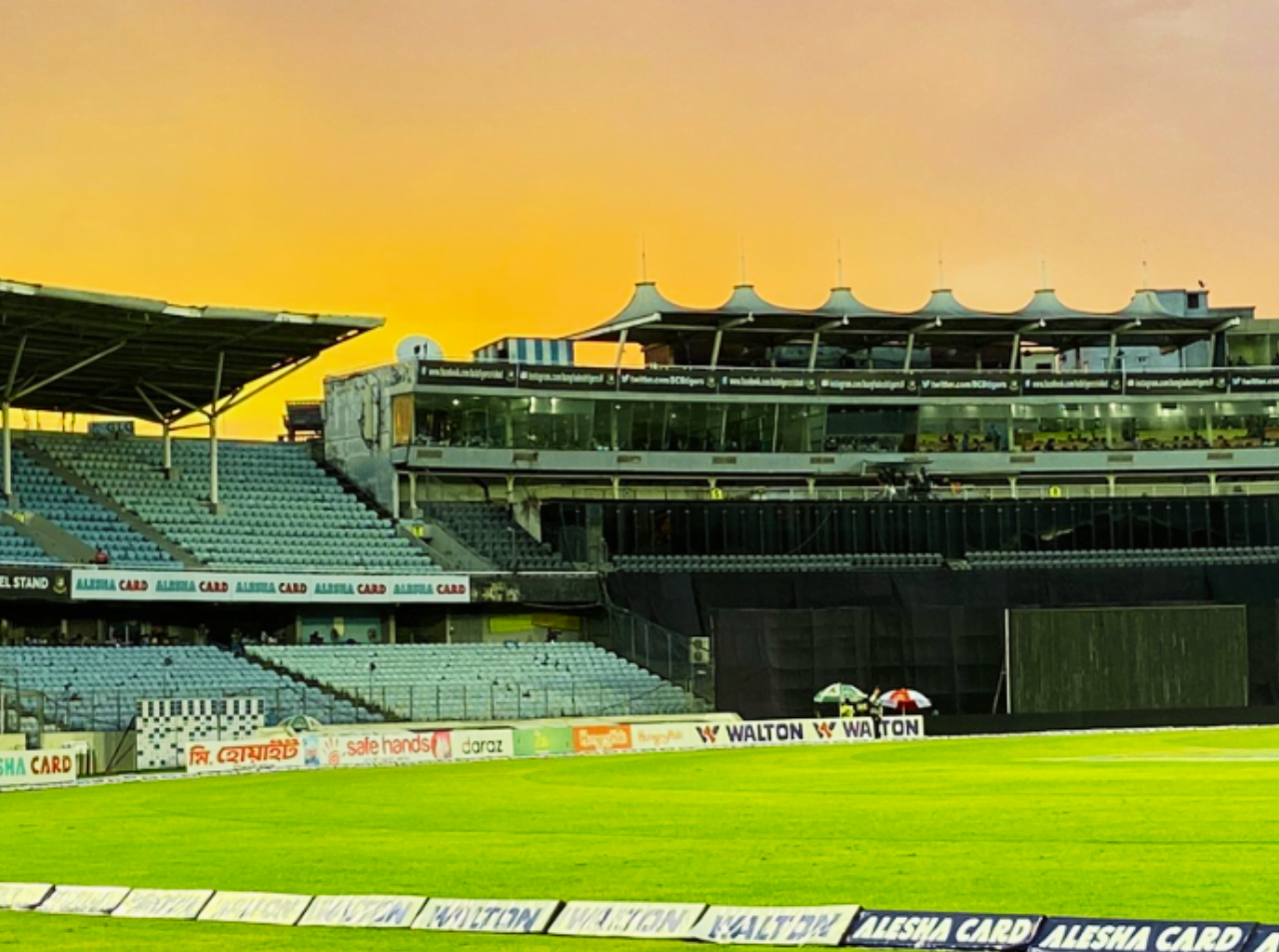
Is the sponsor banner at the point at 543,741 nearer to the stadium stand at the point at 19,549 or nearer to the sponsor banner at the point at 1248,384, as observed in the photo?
the stadium stand at the point at 19,549

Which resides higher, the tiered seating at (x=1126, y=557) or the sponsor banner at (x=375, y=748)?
the tiered seating at (x=1126, y=557)

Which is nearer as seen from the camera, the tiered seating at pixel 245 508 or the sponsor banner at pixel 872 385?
the tiered seating at pixel 245 508

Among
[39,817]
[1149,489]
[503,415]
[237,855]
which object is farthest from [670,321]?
[237,855]

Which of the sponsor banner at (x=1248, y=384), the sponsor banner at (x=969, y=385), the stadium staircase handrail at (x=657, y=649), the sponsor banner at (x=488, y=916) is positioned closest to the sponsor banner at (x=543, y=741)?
the stadium staircase handrail at (x=657, y=649)

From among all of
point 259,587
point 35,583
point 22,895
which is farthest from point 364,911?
point 259,587

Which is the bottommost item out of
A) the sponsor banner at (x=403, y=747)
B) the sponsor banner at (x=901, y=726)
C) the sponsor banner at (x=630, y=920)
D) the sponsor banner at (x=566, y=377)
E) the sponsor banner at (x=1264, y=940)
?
the sponsor banner at (x=901, y=726)

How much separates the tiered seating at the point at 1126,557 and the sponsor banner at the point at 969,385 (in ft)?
28.0

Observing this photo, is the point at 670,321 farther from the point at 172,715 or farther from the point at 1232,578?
the point at 172,715

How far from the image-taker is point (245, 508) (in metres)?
74.9

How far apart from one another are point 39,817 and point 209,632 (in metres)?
34.4

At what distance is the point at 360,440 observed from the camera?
3297 inches

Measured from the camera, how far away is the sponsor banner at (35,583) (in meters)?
60.3

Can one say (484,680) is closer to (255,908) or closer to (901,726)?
(901,726)

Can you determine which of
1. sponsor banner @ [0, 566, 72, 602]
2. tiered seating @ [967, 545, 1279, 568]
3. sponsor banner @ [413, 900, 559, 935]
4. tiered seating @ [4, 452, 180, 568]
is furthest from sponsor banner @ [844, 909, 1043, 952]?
tiered seating @ [967, 545, 1279, 568]
